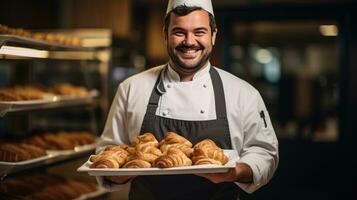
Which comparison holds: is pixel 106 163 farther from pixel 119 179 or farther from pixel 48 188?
pixel 48 188

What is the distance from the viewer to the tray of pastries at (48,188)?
2.99m

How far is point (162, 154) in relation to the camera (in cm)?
176

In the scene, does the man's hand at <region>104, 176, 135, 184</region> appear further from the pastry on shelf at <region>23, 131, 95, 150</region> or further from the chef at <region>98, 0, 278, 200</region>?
the pastry on shelf at <region>23, 131, 95, 150</region>

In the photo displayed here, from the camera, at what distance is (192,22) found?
1.86 m

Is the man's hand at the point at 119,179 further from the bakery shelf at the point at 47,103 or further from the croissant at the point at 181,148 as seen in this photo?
the bakery shelf at the point at 47,103

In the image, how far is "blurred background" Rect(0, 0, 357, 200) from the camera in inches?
126

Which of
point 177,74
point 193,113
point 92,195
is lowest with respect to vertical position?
point 92,195

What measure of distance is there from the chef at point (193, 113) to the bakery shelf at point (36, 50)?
86 centimetres

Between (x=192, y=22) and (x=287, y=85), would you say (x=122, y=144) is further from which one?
(x=287, y=85)

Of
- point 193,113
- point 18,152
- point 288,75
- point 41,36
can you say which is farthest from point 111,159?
point 288,75

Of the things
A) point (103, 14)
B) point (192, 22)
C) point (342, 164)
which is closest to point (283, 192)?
point (342, 164)

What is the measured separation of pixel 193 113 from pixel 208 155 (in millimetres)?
266

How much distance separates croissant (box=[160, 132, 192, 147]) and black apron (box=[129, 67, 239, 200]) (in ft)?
0.25

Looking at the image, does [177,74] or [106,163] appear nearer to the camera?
[106,163]
